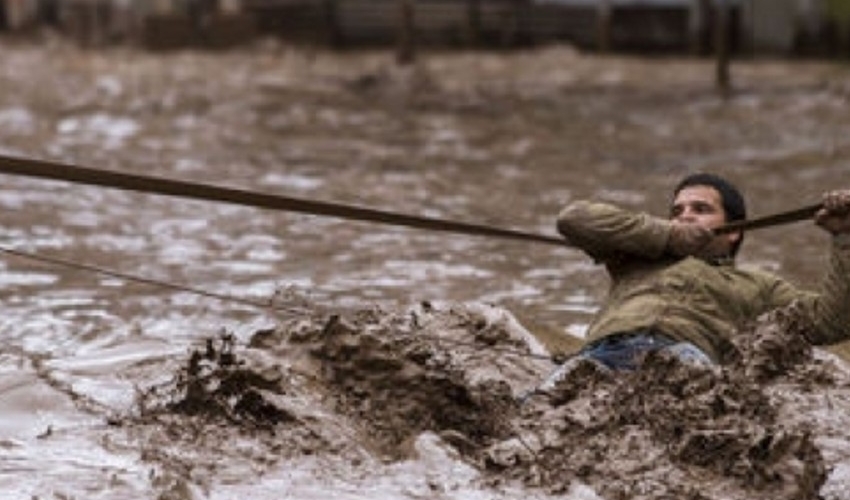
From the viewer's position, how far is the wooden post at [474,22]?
2886 centimetres

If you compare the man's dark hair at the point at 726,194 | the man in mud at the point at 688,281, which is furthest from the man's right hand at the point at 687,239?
the man's dark hair at the point at 726,194

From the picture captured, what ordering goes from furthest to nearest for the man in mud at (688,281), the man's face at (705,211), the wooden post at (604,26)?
the wooden post at (604,26)
the man's face at (705,211)
the man in mud at (688,281)

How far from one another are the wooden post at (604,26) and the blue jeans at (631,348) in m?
21.4

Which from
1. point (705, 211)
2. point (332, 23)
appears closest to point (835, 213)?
point (705, 211)

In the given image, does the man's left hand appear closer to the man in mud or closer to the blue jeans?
the man in mud

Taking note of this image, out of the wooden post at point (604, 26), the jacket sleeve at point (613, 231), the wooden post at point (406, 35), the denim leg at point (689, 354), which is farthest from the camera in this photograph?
the wooden post at point (604, 26)

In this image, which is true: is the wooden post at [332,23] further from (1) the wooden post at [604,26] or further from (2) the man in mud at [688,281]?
(2) the man in mud at [688,281]

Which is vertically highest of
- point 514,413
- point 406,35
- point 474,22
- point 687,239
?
point 687,239

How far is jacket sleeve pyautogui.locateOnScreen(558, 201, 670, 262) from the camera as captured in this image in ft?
21.6

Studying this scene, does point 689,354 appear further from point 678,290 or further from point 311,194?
point 311,194

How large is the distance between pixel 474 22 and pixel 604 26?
8.33 ft

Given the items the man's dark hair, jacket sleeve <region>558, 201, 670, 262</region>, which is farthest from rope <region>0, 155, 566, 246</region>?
the man's dark hair

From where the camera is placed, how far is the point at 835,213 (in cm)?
627

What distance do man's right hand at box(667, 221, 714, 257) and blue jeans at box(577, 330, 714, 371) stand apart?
0.44 metres
